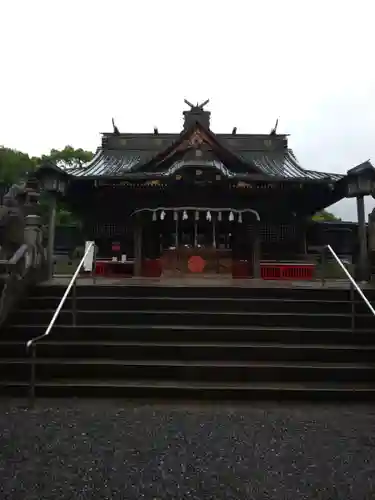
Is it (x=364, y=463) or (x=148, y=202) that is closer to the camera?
(x=364, y=463)

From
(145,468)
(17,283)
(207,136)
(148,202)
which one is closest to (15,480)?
(145,468)

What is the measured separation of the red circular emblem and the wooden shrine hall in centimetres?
3

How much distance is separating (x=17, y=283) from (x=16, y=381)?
1.85 meters

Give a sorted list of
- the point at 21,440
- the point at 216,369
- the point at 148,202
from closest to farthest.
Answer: the point at 21,440, the point at 216,369, the point at 148,202

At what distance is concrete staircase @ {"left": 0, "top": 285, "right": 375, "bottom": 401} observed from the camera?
553 centimetres

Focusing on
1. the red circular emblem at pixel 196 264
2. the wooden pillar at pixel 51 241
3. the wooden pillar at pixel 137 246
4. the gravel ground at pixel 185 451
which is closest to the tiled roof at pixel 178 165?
the wooden pillar at pixel 137 246

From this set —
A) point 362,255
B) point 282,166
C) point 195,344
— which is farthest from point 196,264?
point 195,344

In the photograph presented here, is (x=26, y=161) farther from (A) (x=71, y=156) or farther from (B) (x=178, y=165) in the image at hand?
(B) (x=178, y=165)

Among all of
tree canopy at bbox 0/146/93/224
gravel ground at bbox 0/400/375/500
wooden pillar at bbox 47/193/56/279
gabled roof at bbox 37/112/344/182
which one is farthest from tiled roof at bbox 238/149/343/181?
tree canopy at bbox 0/146/93/224

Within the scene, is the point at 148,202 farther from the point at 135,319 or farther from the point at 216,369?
the point at 216,369

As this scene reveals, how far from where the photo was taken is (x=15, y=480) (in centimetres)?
338

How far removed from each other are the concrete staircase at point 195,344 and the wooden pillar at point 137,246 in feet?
21.4

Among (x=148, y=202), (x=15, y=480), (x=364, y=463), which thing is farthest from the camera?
(x=148, y=202)

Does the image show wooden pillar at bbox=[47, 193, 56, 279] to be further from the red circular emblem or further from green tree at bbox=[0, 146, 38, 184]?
green tree at bbox=[0, 146, 38, 184]
